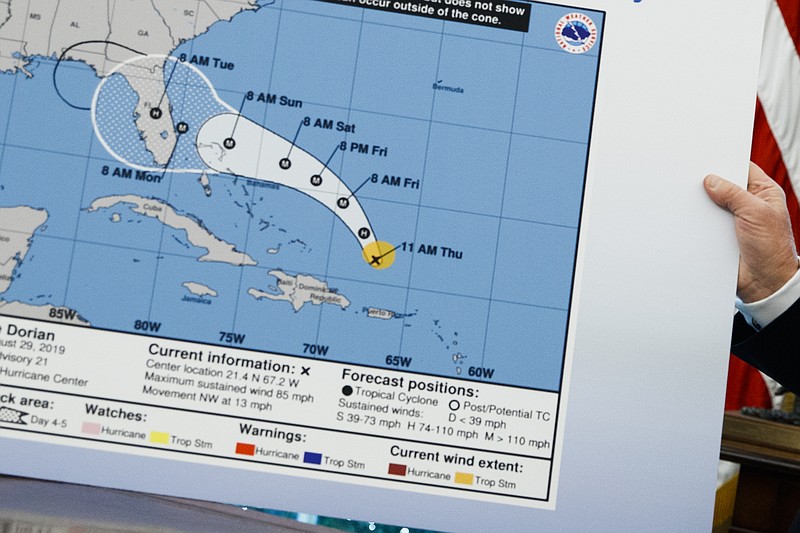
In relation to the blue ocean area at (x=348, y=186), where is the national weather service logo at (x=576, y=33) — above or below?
above

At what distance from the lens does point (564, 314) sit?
1.18 m

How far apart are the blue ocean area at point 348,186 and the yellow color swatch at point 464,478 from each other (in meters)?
0.15

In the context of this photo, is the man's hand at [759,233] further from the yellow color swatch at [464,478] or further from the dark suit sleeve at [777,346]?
the yellow color swatch at [464,478]

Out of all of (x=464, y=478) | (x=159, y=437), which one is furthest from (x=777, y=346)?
(x=159, y=437)

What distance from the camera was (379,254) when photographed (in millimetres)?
1177

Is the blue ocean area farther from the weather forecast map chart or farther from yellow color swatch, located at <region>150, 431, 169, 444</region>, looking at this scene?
yellow color swatch, located at <region>150, 431, 169, 444</region>

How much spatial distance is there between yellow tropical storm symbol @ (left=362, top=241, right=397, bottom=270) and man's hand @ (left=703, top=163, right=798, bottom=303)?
504mm

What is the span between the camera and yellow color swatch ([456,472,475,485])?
1156 millimetres

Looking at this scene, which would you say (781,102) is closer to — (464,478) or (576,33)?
(576,33)

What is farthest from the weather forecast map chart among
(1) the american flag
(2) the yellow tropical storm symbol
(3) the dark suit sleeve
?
(1) the american flag

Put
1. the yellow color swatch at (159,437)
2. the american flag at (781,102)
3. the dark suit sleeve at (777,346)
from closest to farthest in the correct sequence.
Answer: the yellow color swatch at (159,437) < the dark suit sleeve at (777,346) < the american flag at (781,102)

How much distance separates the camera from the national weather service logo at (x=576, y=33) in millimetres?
1221

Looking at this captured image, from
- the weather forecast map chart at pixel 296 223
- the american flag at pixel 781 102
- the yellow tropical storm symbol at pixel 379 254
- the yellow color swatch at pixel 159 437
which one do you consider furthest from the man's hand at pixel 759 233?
the american flag at pixel 781 102

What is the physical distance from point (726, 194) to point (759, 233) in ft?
0.31
